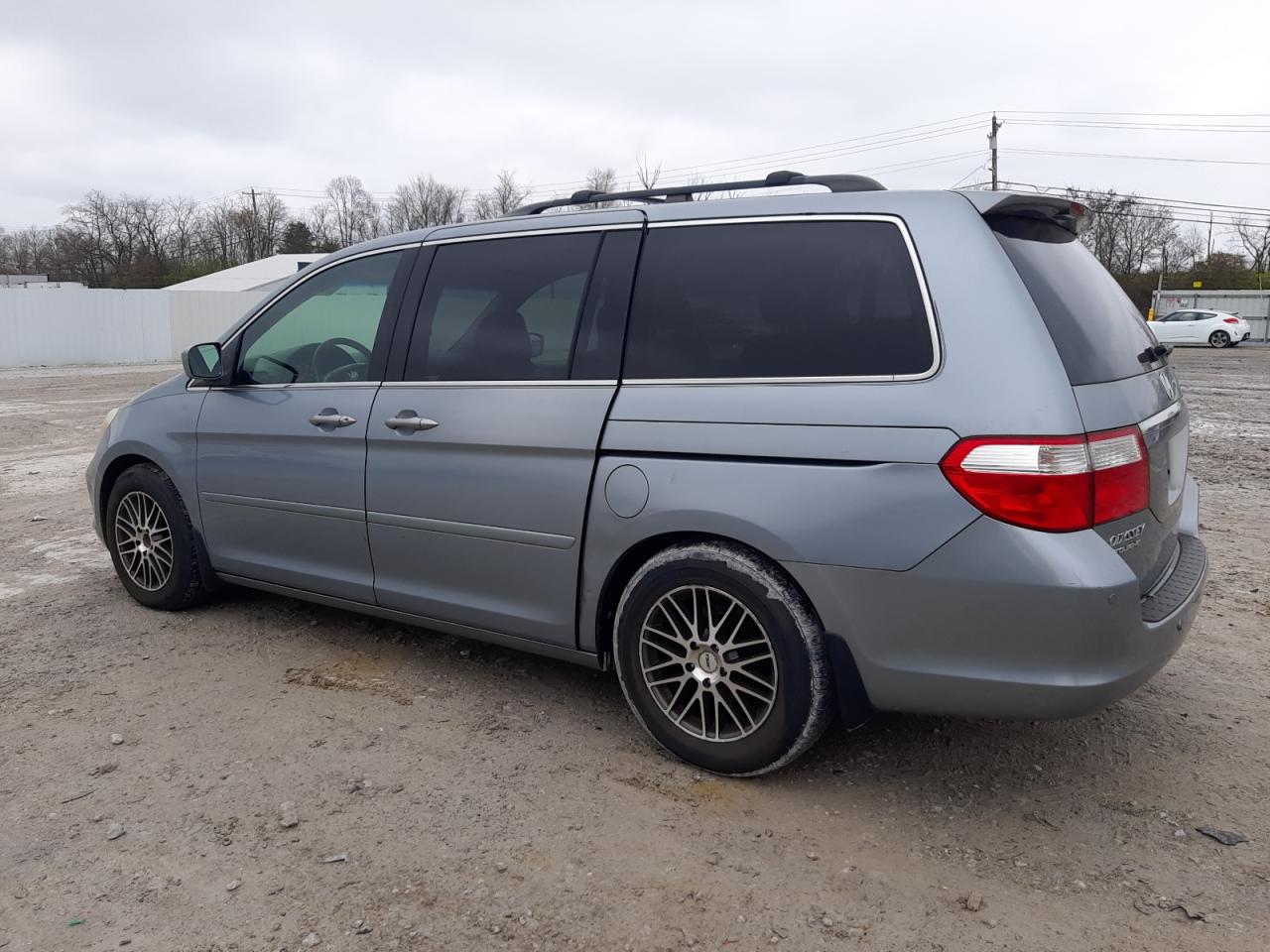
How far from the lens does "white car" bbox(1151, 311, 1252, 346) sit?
109 ft

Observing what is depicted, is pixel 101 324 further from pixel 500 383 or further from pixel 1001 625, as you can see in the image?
pixel 1001 625

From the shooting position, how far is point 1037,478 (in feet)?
8.34

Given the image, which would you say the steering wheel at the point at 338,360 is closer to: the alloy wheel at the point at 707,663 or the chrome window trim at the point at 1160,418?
the alloy wheel at the point at 707,663

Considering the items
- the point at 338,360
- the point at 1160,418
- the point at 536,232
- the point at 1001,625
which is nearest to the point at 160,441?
the point at 338,360

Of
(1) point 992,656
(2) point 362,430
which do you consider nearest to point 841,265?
(1) point 992,656

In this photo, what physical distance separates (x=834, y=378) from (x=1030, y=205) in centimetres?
84

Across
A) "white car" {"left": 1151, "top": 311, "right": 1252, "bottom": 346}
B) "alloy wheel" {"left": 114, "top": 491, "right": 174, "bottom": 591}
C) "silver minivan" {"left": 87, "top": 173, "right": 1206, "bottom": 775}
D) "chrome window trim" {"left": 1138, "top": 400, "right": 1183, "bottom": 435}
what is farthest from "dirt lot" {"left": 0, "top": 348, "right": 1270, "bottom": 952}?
"white car" {"left": 1151, "top": 311, "right": 1252, "bottom": 346}

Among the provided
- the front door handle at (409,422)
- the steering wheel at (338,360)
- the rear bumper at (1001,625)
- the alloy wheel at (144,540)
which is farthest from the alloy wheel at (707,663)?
the alloy wheel at (144,540)

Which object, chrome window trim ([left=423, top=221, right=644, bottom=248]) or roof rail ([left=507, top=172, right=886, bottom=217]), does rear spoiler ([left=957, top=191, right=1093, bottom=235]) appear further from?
chrome window trim ([left=423, top=221, right=644, bottom=248])

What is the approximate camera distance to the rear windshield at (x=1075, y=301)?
2.75m

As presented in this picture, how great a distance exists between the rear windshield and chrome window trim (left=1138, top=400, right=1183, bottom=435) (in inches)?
5.9

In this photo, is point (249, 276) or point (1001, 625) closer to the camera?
point (1001, 625)

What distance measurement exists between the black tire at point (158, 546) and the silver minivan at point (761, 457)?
72 centimetres

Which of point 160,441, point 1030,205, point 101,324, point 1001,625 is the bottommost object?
point 1001,625
